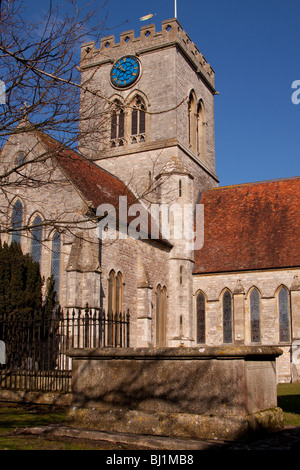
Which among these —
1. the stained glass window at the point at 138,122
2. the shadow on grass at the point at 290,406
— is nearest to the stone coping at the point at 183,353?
the shadow on grass at the point at 290,406

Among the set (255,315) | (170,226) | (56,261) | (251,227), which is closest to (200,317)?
(255,315)

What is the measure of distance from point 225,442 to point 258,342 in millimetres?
17215

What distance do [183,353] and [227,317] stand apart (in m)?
17.3

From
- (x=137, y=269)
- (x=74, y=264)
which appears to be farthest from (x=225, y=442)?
(x=137, y=269)

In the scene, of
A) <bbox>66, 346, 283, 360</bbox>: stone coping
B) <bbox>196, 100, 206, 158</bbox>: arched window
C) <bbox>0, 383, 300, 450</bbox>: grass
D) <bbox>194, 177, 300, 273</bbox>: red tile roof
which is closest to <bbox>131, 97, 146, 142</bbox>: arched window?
<bbox>196, 100, 206, 158</bbox>: arched window

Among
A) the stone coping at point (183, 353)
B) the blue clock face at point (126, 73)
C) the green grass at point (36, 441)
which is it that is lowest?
the green grass at point (36, 441)

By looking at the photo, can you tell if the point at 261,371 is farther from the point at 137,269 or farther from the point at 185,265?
the point at 185,265

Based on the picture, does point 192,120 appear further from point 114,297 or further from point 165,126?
point 114,297

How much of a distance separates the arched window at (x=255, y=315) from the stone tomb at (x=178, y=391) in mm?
15860

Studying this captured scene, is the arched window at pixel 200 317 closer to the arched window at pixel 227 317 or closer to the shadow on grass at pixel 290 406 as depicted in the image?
the arched window at pixel 227 317

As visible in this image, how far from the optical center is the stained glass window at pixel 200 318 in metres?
24.1

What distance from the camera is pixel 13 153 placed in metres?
19.3

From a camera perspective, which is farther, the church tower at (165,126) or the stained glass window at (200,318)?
the church tower at (165,126)
